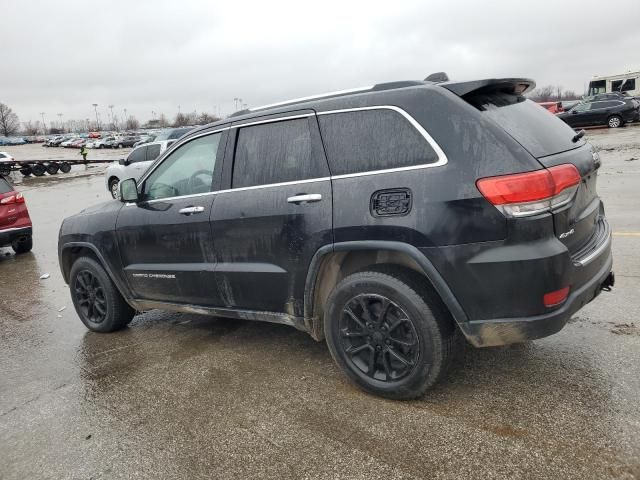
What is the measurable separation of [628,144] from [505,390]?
18079 mm

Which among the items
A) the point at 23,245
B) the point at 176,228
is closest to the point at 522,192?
the point at 176,228

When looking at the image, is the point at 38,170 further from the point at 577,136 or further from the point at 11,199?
the point at 577,136

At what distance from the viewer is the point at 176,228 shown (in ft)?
13.5

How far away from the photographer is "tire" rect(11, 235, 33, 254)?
30.7 ft

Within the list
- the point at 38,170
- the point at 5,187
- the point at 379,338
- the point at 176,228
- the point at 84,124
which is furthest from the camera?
the point at 84,124

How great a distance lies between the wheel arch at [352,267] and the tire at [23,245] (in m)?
7.81

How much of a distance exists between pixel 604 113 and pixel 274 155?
88.1ft

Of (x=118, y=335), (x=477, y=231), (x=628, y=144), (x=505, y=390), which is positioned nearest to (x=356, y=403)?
(x=505, y=390)

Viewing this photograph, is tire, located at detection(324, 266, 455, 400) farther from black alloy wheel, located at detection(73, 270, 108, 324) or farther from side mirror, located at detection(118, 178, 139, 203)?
black alloy wheel, located at detection(73, 270, 108, 324)

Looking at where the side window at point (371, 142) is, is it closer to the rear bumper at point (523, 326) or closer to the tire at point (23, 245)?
the rear bumper at point (523, 326)

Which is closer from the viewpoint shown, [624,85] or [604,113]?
[604,113]

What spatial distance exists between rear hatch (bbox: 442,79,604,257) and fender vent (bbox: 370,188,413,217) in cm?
65

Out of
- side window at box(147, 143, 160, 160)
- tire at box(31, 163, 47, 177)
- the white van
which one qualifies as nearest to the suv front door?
side window at box(147, 143, 160, 160)

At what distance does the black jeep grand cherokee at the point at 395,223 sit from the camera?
9.07 ft
